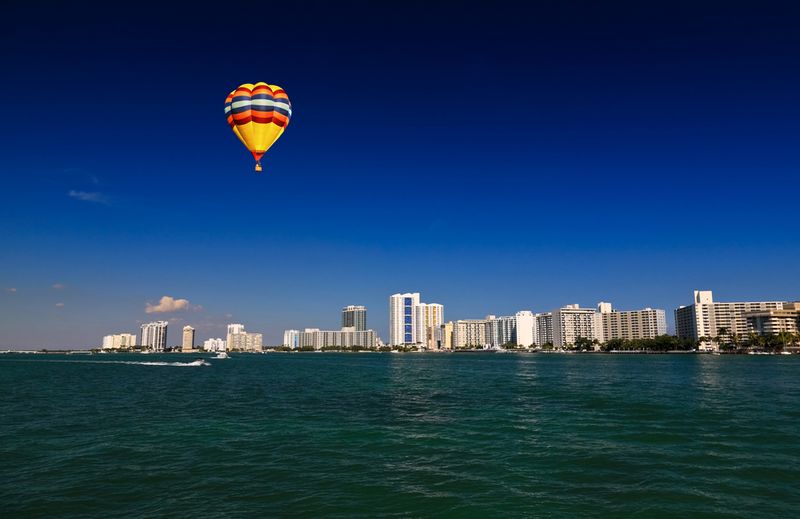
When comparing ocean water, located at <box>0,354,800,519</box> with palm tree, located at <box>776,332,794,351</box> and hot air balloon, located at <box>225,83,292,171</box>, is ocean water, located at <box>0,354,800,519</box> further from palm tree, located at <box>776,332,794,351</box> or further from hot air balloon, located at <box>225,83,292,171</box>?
palm tree, located at <box>776,332,794,351</box>

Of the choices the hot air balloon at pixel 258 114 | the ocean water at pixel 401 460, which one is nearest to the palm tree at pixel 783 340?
the ocean water at pixel 401 460

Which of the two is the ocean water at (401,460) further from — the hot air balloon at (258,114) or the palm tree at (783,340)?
the palm tree at (783,340)

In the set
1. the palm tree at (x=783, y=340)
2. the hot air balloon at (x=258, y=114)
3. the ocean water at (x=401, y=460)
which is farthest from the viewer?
the palm tree at (x=783, y=340)

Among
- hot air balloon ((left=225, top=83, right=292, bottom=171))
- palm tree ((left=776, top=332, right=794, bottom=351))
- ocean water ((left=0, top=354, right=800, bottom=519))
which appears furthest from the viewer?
palm tree ((left=776, top=332, right=794, bottom=351))

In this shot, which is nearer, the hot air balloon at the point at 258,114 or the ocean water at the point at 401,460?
the ocean water at the point at 401,460

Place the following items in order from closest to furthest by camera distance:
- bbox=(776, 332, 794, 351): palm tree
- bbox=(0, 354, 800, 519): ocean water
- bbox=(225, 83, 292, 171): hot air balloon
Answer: bbox=(0, 354, 800, 519): ocean water
bbox=(225, 83, 292, 171): hot air balloon
bbox=(776, 332, 794, 351): palm tree

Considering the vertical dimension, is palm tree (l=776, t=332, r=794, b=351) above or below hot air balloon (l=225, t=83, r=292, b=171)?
below

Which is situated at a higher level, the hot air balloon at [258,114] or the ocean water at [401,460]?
the hot air balloon at [258,114]

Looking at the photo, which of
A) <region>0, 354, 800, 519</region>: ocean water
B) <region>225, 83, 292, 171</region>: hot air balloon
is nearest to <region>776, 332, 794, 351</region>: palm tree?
<region>0, 354, 800, 519</region>: ocean water

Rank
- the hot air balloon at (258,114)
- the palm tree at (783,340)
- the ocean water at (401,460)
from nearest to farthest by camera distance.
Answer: the ocean water at (401,460) < the hot air balloon at (258,114) < the palm tree at (783,340)
